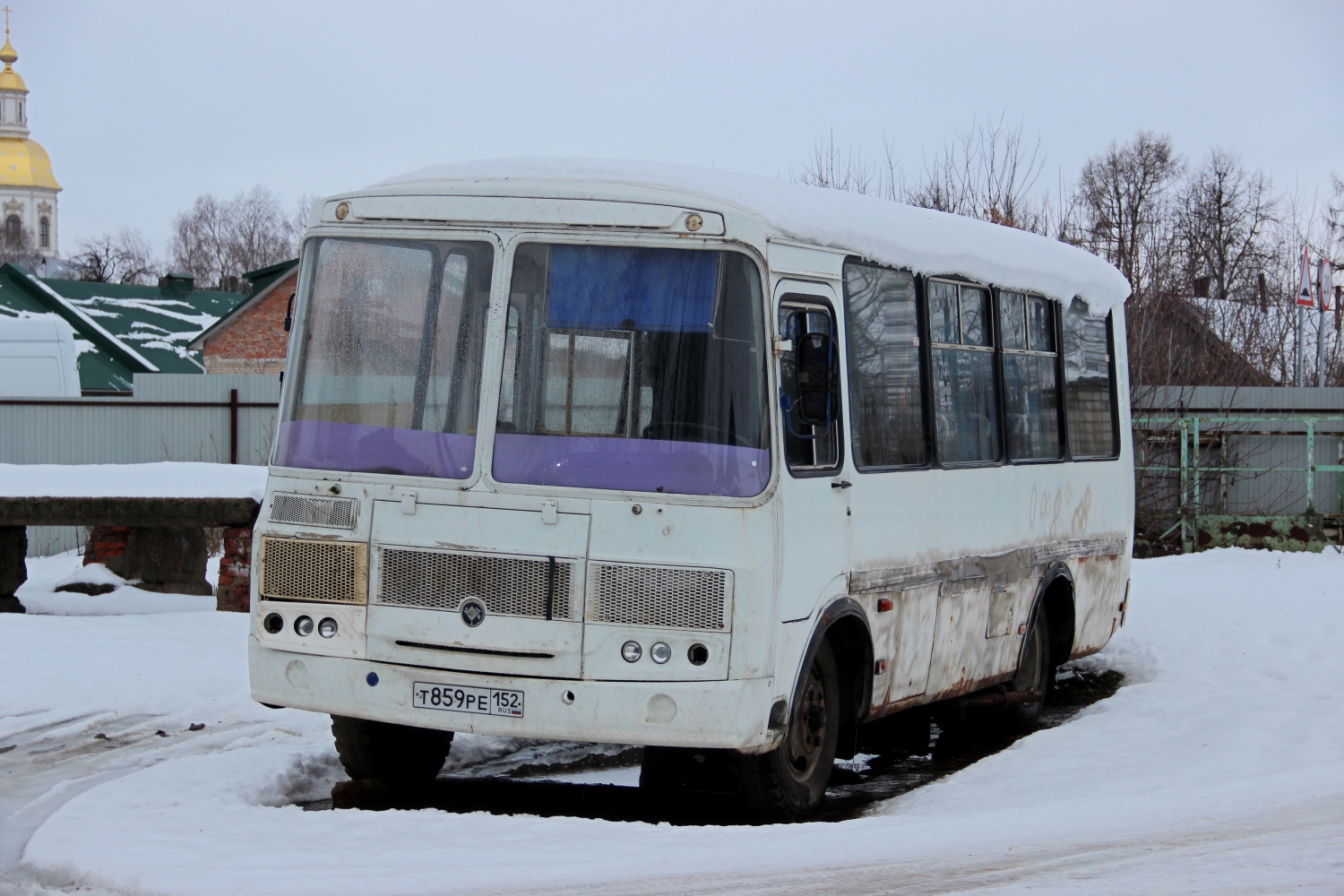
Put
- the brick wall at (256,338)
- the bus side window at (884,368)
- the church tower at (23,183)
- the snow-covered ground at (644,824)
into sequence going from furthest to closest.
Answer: the church tower at (23,183) → the brick wall at (256,338) → the bus side window at (884,368) → the snow-covered ground at (644,824)

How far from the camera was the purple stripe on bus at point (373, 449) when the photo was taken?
6.90 m

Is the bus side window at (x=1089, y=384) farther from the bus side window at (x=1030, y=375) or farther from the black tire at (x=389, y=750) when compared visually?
the black tire at (x=389, y=750)

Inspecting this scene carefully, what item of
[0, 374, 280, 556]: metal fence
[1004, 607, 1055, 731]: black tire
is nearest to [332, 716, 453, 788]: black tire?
[1004, 607, 1055, 731]: black tire

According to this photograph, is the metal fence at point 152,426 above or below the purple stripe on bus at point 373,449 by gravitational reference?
above

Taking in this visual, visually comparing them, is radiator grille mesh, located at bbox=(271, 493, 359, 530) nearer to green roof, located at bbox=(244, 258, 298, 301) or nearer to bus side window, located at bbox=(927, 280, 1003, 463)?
bus side window, located at bbox=(927, 280, 1003, 463)

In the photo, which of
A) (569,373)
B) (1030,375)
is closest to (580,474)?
(569,373)

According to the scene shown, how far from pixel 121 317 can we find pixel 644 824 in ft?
167

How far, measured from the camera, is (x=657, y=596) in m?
6.60

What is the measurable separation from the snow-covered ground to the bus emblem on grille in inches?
30.9

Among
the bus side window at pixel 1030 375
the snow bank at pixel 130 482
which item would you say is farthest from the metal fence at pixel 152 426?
the bus side window at pixel 1030 375

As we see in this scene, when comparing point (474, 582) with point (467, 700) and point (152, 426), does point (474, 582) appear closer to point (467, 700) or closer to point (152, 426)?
point (467, 700)

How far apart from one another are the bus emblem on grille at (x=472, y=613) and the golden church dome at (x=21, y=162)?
140 m

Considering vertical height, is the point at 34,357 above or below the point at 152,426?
above

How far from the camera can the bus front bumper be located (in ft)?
21.5
